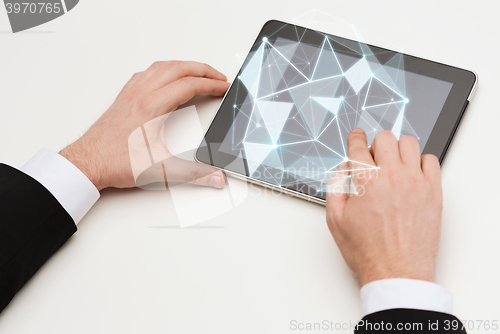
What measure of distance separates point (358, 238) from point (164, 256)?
1.21 feet

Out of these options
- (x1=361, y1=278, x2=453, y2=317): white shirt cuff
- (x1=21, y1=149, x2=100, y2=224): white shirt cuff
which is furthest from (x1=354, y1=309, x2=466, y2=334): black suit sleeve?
(x1=21, y1=149, x2=100, y2=224): white shirt cuff

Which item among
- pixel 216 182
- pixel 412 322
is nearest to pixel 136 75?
pixel 216 182

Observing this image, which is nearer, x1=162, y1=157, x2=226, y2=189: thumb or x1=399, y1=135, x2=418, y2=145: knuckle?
x1=399, y1=135, x2=418, y2=145: knuckle

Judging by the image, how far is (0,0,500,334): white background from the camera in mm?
750

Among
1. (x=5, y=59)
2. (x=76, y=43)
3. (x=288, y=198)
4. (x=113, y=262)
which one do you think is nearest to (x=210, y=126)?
(x=288, y=198)

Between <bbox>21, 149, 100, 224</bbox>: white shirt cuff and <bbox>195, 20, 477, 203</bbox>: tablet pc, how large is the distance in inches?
9.2

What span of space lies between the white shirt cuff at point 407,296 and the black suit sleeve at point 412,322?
11 mm

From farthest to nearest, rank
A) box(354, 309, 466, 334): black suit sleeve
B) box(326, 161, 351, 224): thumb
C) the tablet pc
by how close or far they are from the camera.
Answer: the tablet pc, box(326, 161, 351, 224): thumb, box(354, 309, 466, 334): black suit sleeve

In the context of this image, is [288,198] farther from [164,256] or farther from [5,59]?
[5,59]

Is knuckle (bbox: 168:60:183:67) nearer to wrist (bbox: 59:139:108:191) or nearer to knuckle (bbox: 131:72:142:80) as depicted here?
knuckle (bbox: 131:72:142:80)

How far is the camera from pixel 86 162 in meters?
0.89

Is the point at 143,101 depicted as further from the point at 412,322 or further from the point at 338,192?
the point at 412,322

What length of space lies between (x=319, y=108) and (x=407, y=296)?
16.1 inches

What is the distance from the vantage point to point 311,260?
0.78 metres
